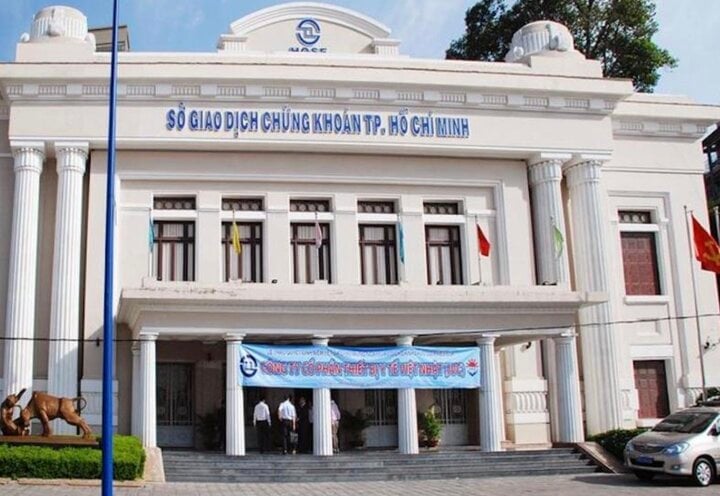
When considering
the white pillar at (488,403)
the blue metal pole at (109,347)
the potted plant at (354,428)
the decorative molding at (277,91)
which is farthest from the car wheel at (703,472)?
the decorative molding at (277,91)

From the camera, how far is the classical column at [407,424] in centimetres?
2025

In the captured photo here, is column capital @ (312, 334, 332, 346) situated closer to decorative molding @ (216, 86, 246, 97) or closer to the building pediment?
decorative molding @ (216, 86, 246, 97)

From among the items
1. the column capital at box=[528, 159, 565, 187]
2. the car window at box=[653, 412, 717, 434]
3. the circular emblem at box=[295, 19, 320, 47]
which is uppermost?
the circular emblem at box=[295, 19, 320, 47]

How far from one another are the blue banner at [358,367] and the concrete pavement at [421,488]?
276 cm

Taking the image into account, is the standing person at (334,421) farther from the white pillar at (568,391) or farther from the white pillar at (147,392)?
the white pillar at (568,391)

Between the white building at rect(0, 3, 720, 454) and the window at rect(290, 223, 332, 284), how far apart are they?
81mm

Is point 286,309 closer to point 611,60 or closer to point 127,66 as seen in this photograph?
point 127,66

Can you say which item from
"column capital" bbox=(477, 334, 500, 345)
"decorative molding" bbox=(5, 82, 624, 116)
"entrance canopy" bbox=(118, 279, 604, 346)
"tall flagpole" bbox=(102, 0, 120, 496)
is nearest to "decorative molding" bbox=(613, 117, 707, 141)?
"decorative molding" bbox=(5, 82, 624, 116)

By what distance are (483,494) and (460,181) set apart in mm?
10844

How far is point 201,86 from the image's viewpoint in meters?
23.3

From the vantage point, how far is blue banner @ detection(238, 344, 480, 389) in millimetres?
20016

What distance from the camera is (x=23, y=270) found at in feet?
73.0

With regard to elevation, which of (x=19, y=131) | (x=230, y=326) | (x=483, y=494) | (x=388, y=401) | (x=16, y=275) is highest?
Answer: (x=19, y=131)

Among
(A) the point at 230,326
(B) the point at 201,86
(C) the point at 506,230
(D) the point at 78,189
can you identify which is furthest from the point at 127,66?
(C) the point at 506,230
